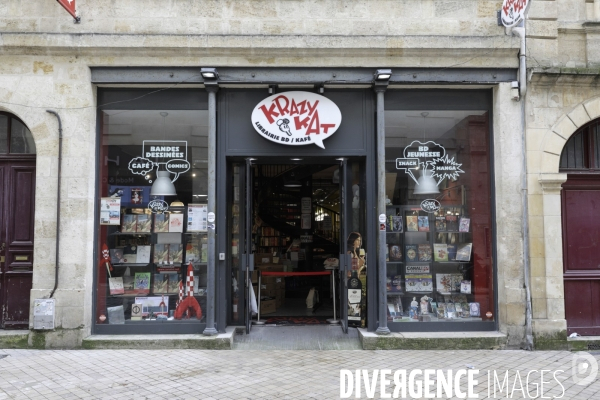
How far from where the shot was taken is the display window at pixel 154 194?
7.24 meters

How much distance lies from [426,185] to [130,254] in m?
4.96

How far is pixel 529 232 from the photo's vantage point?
691 centimetres

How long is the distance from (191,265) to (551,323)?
18.3ft

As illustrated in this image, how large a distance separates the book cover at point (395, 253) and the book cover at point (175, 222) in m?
3.44

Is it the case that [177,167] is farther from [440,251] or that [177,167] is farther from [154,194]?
[440,251]

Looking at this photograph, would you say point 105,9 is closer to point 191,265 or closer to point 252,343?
point 191,265

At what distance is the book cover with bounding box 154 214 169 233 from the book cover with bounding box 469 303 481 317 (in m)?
5.09

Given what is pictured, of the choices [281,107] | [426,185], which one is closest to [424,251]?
[426,185]

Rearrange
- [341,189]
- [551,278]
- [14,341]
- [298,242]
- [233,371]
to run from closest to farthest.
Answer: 1. [233,371]
2. [14,341]
3. [551,278]
4. [341,189]
5. [298,242]

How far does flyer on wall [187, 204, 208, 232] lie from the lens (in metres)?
7.26

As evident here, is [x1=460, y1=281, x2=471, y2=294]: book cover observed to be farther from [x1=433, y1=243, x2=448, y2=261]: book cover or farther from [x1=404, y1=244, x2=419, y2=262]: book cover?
[x1=404, y1=244, x2=419, y2=262]: book cover

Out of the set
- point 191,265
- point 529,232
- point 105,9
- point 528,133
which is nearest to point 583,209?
point 529,232

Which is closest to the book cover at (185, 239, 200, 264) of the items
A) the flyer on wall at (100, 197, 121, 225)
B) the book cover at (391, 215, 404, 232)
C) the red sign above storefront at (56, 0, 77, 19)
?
the flyer on wall at (100, 197, 121, 225)

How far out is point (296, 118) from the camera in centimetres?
717
